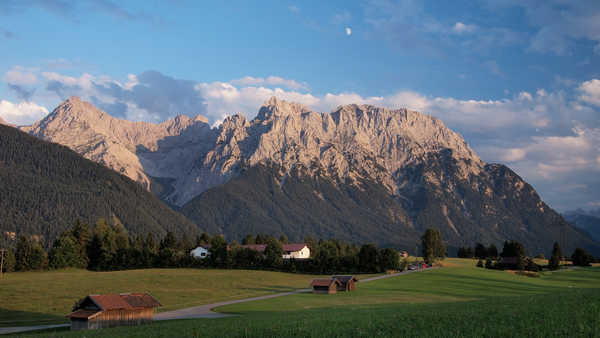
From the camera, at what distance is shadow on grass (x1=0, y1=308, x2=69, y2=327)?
63125mm

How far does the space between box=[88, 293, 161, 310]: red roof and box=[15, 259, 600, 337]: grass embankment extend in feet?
32.6

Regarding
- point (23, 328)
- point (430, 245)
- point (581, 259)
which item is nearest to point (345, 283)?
point (23, 328)

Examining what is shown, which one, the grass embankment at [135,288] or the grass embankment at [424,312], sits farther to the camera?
the grass embankment at [135,288]

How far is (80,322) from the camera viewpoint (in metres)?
57.7

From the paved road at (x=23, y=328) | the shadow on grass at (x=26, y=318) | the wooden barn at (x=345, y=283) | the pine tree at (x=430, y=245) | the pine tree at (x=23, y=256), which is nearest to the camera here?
the paved road at (x=23, y=328)

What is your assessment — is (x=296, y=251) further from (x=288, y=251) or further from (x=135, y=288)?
(x=135, y=288)

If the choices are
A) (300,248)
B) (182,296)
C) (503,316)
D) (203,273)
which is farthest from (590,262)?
(503,316)

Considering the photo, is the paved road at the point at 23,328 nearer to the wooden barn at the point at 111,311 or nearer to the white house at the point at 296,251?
the wooden barn at the point at 111,311

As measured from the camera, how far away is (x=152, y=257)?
517 ft

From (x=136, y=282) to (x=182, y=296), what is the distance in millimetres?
27392

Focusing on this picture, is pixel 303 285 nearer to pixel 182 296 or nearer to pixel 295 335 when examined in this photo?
pixel 182 296

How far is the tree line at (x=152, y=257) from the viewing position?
5723 inches

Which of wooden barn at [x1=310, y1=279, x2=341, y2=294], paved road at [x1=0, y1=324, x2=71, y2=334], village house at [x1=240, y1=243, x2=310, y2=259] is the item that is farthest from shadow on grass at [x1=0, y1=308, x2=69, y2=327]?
village house at [x1=240, y1=243, x2=310, y2=259]

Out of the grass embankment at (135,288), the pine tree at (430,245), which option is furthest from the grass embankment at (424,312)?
the pine tree at (430,245)
